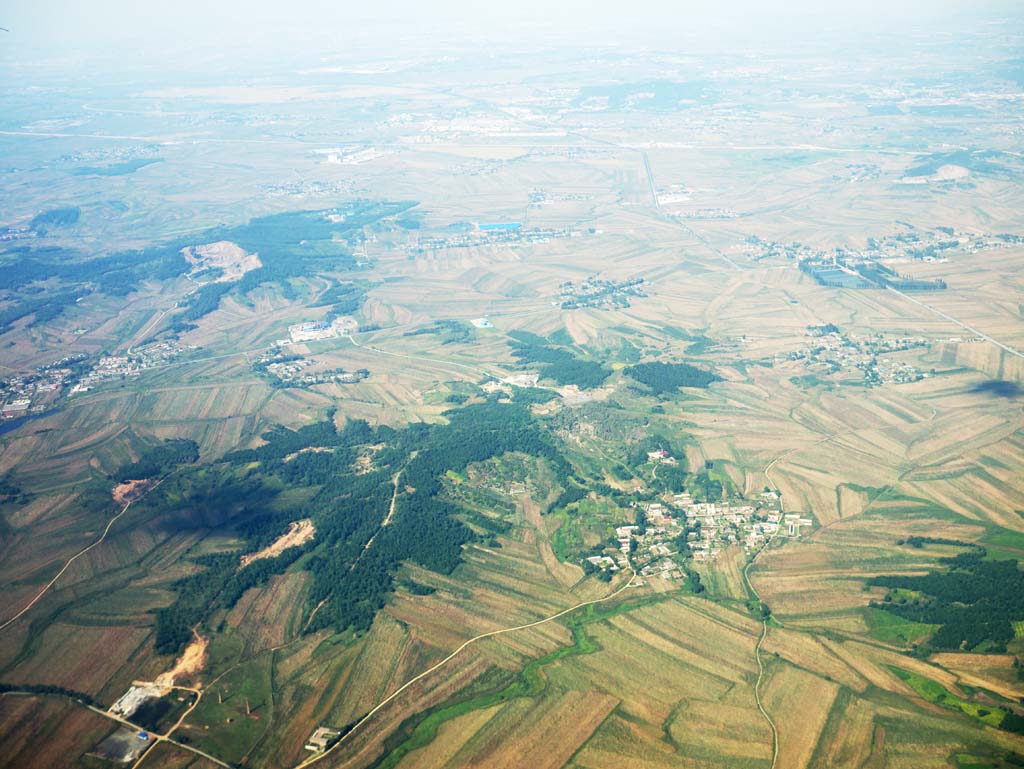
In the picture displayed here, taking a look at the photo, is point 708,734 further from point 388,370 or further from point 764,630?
point 388,370

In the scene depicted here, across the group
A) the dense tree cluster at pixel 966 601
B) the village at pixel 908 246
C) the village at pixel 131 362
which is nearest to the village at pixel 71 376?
the village at pixel 131 362

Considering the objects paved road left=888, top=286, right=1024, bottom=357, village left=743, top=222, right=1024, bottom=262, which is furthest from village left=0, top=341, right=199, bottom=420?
paved road left=888, top=286, right=1024, bottom=357

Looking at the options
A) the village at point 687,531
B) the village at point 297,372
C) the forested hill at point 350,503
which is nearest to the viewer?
the forested hill at point 350,503

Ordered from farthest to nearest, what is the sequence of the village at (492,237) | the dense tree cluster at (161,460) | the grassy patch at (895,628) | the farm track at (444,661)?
the village at (492,237) < the dense tree cluster at (161,460) < the grassy patch at (895,628) < the farm track at (444,661)

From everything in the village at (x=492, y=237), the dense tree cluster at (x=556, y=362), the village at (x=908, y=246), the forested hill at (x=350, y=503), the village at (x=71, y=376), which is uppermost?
the village at (x=492, y=237)

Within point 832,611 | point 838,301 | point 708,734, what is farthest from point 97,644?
point 838,301

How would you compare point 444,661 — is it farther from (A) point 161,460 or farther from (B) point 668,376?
(B) point 668,376

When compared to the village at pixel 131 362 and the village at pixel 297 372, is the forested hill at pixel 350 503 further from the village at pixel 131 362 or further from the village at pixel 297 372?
the village at pixel 131 362
